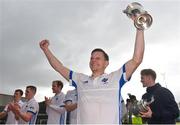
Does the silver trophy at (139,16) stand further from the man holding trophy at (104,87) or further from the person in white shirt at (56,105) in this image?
the person in white shirt at (56,105)

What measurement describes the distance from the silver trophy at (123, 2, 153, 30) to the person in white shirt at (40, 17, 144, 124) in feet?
0.20

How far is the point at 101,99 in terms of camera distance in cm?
372

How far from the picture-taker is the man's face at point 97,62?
3988mm

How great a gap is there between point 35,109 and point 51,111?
549 millimetres

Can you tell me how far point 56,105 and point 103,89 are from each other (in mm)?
3629

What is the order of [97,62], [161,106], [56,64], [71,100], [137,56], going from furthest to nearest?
[71,100]
[161,106]
[56,64]
[97,62]
[137,56]

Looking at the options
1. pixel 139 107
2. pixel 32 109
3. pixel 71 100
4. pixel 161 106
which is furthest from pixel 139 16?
pixel 32 109

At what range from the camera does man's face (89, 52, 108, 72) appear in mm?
3988

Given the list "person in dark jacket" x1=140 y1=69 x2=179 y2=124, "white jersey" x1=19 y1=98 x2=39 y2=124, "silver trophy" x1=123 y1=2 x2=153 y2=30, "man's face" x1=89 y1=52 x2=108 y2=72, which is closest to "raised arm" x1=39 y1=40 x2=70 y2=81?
"man's face" x1=89 y1=52 x2=108 y2=72

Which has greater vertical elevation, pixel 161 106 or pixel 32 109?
pixel 32 109

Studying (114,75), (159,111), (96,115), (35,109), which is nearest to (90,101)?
(96,115)

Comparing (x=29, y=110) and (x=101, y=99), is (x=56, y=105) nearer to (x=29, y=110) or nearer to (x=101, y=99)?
(x=29, y=110)

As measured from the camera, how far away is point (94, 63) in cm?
399

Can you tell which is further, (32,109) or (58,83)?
(58,83)
